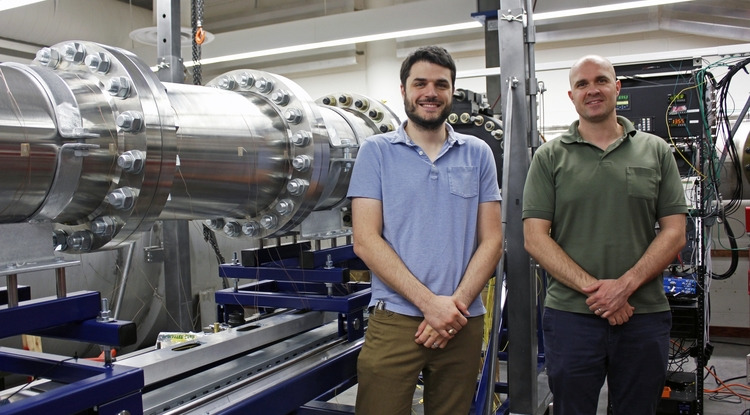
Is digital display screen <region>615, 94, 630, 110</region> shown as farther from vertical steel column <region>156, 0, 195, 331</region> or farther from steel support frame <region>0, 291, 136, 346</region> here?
steel support frame <region>0, 291, 136, 346</region>

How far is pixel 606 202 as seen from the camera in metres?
1.70

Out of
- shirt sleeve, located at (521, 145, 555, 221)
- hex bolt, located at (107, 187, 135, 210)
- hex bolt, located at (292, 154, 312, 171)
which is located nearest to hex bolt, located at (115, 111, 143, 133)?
hex bolt, located at (107, 187, 135, 210)

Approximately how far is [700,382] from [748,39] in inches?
119

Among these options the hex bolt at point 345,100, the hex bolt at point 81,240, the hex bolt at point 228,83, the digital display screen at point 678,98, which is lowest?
the hex bolt at point 81,240

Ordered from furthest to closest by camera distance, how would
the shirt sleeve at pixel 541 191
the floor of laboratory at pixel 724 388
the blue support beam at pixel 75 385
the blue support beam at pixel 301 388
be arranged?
the floor of laboratory at pixel 724 388
the shirt sleeve at pixel 541 191
the blue support beam at pixel 301 388
the blue support beam at pixel 75 385

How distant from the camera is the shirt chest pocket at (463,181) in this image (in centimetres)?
149

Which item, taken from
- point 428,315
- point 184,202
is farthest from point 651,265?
point 184,202

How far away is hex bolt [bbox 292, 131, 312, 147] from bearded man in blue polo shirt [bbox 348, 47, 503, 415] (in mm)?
139

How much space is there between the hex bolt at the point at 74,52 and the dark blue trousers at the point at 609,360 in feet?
4.37

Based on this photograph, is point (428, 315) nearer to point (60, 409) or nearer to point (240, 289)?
point (60, 409)

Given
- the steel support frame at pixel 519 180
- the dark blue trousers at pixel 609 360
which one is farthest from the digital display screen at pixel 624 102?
the dark blue trousers at pixel 609 360

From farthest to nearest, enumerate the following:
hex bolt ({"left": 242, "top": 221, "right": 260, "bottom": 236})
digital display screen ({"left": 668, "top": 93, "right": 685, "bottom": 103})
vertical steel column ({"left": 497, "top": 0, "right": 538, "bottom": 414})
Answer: digital display screen ({"left": 668, "top": 93, "right": 685, "bottom": 103}) → vertical steel column ({"left": 497, "top": 0, "right": 538, "bottom": 414}) → hex bolt ({"left": 242, "top": 221, "right": 260, "bottom": 236})

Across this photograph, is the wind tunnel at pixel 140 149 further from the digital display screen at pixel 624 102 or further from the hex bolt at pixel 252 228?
the digital display screen at pixel 624 102

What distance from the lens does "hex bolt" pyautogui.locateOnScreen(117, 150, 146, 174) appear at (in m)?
1.07
